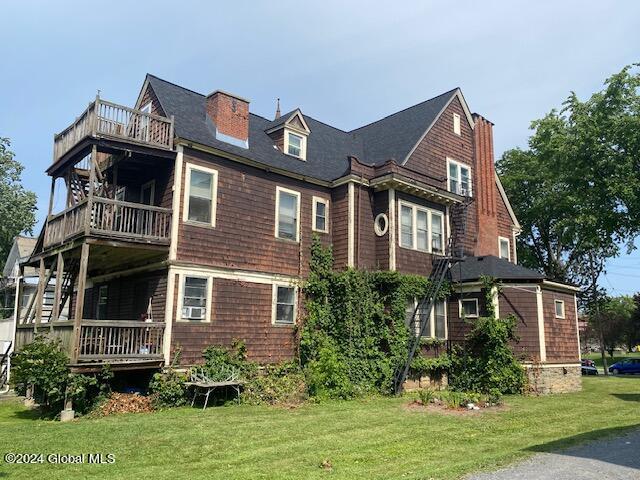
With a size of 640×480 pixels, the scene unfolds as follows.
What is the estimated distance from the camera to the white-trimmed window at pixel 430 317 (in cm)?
2003

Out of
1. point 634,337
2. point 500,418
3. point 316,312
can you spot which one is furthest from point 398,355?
point 634,337

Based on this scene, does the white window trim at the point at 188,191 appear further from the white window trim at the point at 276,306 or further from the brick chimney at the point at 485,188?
the brick chimney at the point at 485,188

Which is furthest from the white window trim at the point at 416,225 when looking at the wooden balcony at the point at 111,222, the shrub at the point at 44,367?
the shrub at the point at 44,367

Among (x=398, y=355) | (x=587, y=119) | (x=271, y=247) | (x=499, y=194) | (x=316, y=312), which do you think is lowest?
(x=398, y=355)

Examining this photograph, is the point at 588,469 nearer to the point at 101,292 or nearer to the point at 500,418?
the point at 500,418

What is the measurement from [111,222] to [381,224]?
9733mm

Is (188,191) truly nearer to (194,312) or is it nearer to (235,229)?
(235,229)

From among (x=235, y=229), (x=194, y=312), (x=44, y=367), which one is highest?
(x=235, y=229)

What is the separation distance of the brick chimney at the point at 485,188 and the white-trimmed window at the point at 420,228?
3.30 metres

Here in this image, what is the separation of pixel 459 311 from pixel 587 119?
1656 centimetres

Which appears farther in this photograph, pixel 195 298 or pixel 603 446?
pixel 195 298

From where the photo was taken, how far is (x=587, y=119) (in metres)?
30.4

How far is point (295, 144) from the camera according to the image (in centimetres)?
2108

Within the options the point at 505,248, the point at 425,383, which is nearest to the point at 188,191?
the point at 425,383
